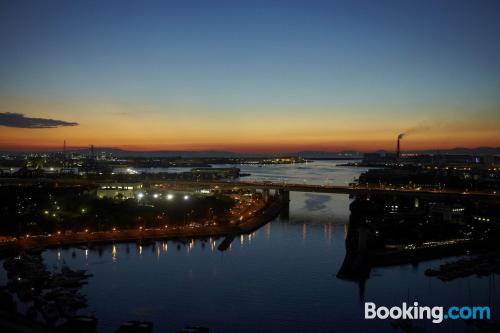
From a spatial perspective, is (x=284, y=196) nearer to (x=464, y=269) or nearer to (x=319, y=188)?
(x=319, y=188)

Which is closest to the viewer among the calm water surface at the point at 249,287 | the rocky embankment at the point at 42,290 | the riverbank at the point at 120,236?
the rocky embankment at the point at 42,290

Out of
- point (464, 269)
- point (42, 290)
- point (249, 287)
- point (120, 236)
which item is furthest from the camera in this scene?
point (120, 236)

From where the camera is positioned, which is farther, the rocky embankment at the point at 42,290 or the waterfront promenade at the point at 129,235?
the waterfront promenade at the point at 129,235

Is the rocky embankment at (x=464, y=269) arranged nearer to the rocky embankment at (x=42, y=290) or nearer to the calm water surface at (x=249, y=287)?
the calm water surface at (x=249, y=287)

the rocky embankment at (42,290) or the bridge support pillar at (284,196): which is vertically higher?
the bridge support pillar at (284,196)

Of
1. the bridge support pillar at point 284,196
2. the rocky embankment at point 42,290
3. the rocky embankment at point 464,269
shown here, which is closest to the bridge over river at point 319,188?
the bridge support pillar at point 284,196

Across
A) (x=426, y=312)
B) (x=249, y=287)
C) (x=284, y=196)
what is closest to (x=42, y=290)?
(x=249, y=287)
